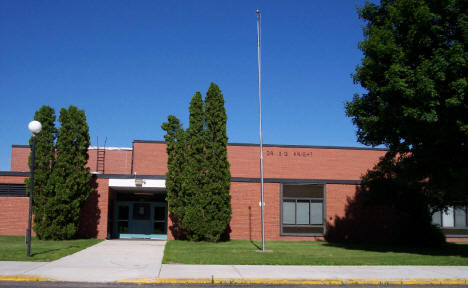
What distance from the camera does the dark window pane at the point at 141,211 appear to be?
2903cm

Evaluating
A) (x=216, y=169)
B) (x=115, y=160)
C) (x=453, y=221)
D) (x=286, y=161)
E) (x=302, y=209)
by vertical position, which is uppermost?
(x=115, y=160)

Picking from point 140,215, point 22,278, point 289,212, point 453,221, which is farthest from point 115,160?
point 22,278

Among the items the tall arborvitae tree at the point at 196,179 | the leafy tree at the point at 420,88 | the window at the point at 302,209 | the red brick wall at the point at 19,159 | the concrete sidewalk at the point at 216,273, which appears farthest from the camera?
the red brick wall at the point at 19,159

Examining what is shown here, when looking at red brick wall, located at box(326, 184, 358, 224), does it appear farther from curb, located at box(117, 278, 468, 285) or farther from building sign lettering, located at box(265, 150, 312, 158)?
curb, located at box(117, 278, 468, 285)

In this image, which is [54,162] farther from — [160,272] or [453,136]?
[453,136]

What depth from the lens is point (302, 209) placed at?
27.4 meters

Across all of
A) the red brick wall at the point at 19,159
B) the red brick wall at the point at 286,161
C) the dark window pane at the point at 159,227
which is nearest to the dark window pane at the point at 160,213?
the dark window pane at the point at 159,227

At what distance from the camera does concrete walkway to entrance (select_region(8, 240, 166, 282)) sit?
1147 cm

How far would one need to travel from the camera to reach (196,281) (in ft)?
37.1

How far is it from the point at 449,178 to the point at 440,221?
11917 mm

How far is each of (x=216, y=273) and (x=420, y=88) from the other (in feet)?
31.0

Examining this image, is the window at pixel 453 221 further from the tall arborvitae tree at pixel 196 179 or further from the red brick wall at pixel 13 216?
the red brick wall at pixel 13 216

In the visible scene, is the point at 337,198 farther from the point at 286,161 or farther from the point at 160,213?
the point at 160,213

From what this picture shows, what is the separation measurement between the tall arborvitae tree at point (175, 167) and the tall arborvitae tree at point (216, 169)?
1.43m
